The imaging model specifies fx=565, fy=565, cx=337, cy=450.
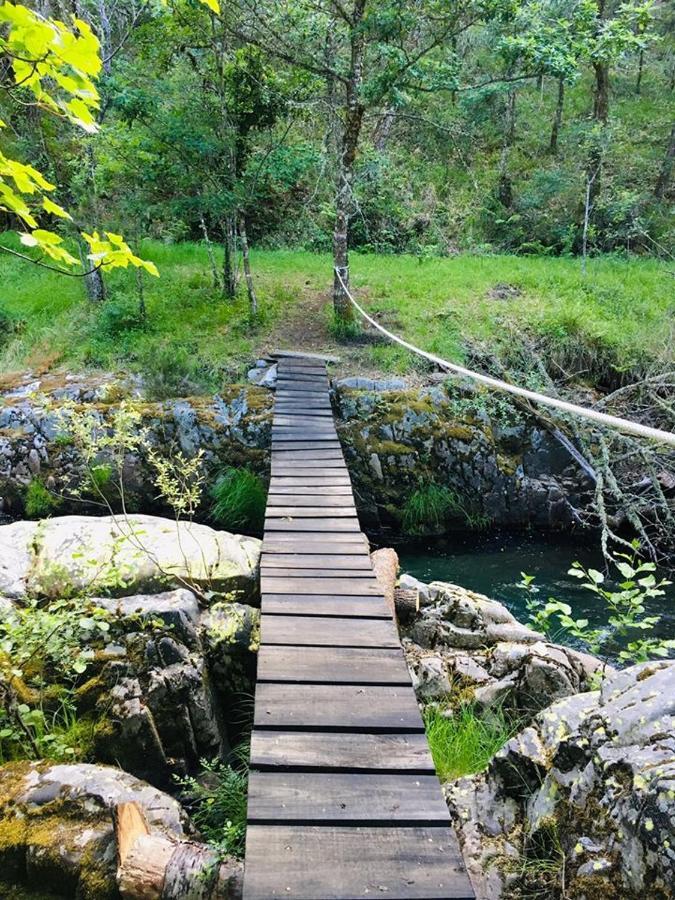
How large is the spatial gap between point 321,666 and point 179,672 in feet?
3.59

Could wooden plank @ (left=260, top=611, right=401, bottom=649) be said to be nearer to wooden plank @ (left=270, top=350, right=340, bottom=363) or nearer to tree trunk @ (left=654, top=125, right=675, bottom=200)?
wooden plank @ (left=270, top=350, right=340, bottom=363)

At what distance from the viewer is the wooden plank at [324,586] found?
3840 millimetres

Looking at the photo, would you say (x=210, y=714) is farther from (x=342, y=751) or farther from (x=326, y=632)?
(x=342, y=751)

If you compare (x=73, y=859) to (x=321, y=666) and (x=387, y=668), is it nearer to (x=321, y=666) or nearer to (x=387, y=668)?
(x=321, y=666)

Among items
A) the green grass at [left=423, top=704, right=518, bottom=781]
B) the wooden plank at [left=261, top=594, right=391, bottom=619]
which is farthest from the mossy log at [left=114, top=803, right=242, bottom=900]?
the wooden plank at [left=261, top=594, right=391, bottom=619]

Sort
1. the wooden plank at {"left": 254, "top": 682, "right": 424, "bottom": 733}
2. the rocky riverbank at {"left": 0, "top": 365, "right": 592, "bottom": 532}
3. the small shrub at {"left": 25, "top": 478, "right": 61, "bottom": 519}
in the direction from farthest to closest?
the rocky riverbank at {"left": 0, "top": 365, "right": 592, "bottom": 532}, the small shrub at {"left": 25, "top": 478, "right": 61, "bottom": 519}, the wooden plank at {"left": 254, "top": 682, "right": 424, "bottom": 733}

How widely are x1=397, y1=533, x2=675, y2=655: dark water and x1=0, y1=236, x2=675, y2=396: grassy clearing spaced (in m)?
2.88

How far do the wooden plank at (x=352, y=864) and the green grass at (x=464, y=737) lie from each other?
99 centimetres

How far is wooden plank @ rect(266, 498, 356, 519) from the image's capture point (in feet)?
16.4

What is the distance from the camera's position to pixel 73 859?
8.14ft

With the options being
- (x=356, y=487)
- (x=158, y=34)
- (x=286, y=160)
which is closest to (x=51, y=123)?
(x=158, y=34)

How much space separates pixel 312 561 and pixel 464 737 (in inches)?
62.1

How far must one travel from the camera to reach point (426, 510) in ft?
25.0

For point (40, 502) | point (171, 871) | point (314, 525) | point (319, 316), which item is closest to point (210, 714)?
point (171, 871)
